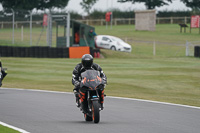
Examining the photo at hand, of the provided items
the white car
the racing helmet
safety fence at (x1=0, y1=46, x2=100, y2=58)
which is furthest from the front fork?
the white car

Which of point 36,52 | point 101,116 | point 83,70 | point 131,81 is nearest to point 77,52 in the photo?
point 36,52

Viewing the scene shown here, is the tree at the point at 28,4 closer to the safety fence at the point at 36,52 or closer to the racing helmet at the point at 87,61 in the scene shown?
the safety fence at the point at 36,52

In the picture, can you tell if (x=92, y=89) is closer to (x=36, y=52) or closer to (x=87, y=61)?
(x=87, y=61)

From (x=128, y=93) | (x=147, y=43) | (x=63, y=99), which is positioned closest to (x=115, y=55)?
(x=147, y=43)

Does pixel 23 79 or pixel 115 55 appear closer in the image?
pixel 23 79

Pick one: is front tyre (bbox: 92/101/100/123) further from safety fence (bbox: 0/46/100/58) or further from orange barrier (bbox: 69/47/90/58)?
safety fence (bbox: 0/46/100/58)

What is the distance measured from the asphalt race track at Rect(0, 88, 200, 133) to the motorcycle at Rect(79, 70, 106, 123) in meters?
0.21

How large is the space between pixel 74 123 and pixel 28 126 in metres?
0.93

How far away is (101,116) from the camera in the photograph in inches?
383

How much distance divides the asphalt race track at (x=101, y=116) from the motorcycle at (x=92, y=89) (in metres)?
0.21

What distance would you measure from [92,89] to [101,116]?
1305 millimetres

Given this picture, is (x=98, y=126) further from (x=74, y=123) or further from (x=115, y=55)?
(x=115, y=55)

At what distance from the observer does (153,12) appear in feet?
195

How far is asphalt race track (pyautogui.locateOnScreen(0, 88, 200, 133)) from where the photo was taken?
26.2ft
